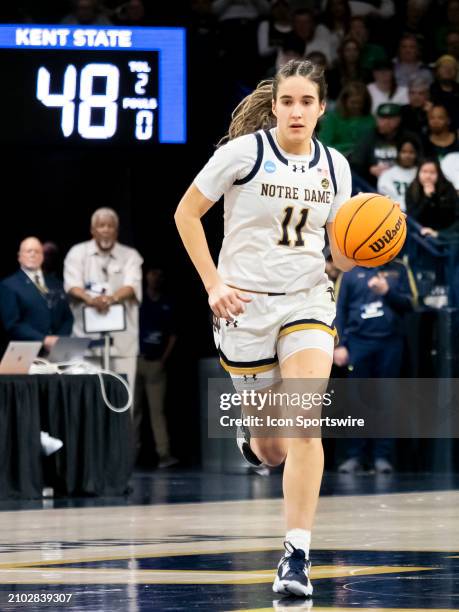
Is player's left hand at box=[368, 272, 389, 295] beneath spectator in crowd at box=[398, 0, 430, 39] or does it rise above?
beneath

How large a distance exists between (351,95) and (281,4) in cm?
195

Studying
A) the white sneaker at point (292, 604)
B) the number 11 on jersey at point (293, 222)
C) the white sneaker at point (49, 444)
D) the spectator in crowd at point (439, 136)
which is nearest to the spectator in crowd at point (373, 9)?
the spectator in crowd at point (439, 136)

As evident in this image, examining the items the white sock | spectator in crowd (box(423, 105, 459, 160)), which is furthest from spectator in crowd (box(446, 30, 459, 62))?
the white sock

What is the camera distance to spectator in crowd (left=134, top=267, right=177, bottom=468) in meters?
15.7

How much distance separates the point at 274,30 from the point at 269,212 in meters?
10.5

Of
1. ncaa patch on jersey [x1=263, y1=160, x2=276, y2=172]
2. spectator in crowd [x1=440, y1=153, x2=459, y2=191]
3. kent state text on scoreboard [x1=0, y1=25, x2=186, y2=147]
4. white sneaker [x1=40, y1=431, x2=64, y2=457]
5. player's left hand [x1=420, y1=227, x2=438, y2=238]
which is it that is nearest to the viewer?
ncaa patch on jersey [x1=263, y1=160, x2=276, y2=172]

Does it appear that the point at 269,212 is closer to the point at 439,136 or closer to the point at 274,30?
the point at 439,136

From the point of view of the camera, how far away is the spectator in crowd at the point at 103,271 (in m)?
13.0

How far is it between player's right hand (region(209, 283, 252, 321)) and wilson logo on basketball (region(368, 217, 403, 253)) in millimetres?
702

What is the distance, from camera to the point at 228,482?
1251 cm

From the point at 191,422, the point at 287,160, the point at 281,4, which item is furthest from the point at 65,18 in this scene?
the point at 287,160

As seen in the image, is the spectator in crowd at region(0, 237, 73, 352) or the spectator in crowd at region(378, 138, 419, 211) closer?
the spectator in crowd at region(0, 237, 73, 352)

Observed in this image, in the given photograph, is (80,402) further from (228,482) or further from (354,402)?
(354,402)

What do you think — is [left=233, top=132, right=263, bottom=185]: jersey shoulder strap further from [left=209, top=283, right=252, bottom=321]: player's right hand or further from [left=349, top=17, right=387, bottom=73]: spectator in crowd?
[left=349, top=17, right=387, bottom=73]: spectator in crowd
